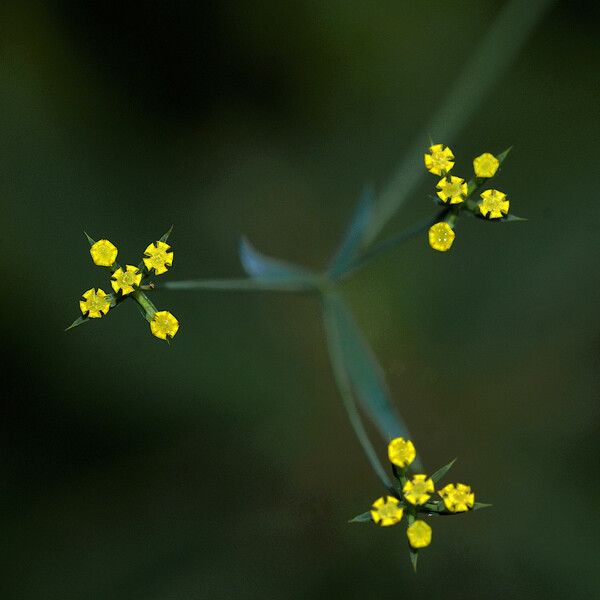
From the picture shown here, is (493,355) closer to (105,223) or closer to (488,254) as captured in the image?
(488,254)

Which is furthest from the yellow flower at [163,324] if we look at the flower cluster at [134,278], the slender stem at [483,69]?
the slender stem at [483,69]

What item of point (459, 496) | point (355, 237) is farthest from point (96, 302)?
point (459, 496)

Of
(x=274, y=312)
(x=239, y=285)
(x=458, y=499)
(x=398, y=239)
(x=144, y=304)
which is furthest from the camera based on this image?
(x=274, y=312)

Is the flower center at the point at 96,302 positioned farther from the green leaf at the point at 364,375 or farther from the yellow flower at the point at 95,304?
the green leaf at the point at 364,375

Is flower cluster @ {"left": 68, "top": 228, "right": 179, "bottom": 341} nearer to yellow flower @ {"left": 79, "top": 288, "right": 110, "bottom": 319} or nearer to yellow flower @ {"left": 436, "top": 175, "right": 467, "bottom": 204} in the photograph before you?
yellow flower @ {"left": 79, "top": 288, "right": 110, "bottom": 319}

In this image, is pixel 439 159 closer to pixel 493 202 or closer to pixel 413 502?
pixel 493 202

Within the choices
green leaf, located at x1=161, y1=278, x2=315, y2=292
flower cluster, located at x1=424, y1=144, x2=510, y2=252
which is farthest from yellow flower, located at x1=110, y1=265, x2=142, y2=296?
flower cluster, located at x1=424, y1=144, x2=510, y2=252
